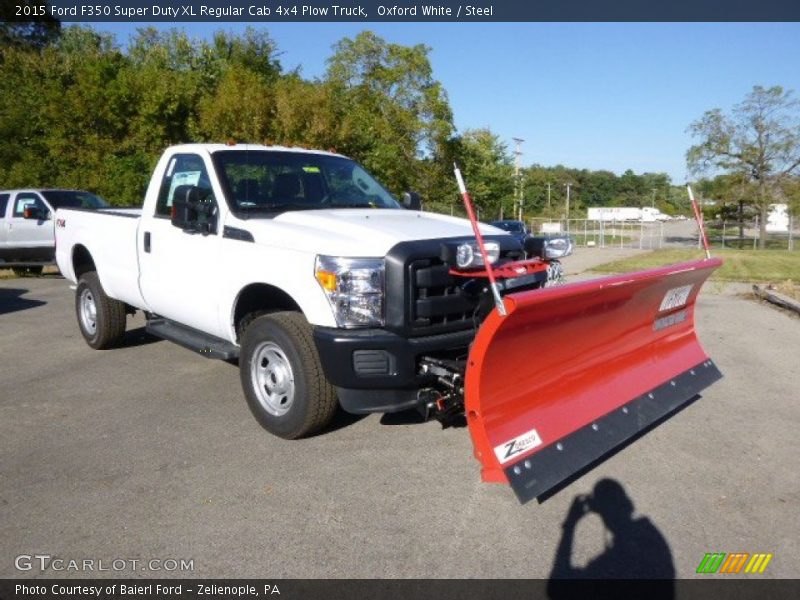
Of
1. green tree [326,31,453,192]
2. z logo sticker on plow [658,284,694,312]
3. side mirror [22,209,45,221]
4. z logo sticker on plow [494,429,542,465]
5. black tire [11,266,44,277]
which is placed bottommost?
z logo sticker on plow [494,429,542,465]

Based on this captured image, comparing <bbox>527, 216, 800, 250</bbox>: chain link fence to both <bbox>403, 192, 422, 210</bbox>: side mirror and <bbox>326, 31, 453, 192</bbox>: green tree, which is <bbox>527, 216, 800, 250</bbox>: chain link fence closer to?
<bbox>326, 31, 453, 192</bbox>: green tree

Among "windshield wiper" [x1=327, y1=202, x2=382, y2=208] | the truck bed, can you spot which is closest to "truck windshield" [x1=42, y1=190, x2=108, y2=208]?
the truck bed

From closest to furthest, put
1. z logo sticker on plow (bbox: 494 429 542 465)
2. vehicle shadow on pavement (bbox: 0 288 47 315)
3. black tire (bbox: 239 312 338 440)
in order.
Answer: z logo sticker on plow (bbox: 494 429 542 465), black tire (bbox: 239 312 338 440), vehicle shadow on pavement (bbox: 0 288 47 315)

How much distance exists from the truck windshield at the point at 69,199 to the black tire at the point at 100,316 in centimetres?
856

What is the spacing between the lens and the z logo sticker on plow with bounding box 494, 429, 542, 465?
12.0ft

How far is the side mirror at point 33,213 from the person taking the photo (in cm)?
1509

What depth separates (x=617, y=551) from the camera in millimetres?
3473

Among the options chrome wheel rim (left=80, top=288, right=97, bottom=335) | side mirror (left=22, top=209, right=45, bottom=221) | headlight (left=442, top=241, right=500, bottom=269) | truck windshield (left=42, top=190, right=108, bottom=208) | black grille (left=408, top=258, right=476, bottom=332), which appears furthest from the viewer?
truck windshield (left=42, top=190, right=108, bottom=208)

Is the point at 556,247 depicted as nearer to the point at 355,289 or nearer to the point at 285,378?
the point at 355,289

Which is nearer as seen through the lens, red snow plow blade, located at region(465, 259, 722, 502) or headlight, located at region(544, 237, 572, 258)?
red snow plow blade, located at region(465, 259, 722, 502)

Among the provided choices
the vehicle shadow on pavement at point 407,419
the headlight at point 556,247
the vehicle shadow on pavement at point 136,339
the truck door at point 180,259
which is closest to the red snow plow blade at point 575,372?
the headlight at point 556,247

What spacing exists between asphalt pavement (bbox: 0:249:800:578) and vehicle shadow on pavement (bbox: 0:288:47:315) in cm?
523

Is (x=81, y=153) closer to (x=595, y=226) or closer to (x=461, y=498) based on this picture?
(x=461, y=498)

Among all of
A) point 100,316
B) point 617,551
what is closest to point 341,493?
point 617,551
